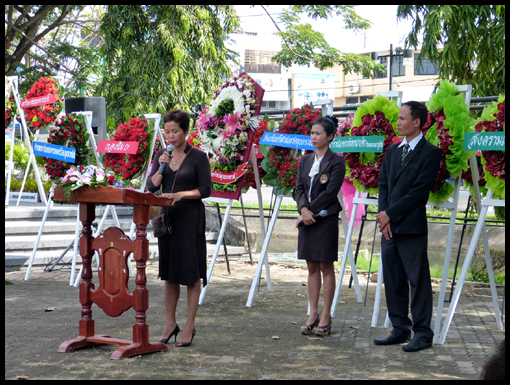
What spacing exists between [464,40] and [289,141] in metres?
3.97

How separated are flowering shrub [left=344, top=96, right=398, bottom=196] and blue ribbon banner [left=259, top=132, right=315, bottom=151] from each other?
0.57 meters

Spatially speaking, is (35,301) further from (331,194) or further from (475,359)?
(475,359)

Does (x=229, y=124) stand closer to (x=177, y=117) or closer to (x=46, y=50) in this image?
(x=177, y=117)

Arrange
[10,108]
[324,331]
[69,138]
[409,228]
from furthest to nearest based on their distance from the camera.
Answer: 1. [10,108]
2. [69,138]
3. [324,331]
4. [409,228]

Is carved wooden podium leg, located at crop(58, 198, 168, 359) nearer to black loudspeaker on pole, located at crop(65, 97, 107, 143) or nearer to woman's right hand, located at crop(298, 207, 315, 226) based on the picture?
woman's right hand, located at crop(298, 207, 315, 226)

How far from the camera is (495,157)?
16.6 ft

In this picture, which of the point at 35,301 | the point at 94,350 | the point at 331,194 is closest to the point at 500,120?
the point at 331,194

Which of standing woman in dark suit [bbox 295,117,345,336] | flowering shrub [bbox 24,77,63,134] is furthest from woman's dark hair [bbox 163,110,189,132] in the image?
flowering shrub [bbox 24,77,63,134]

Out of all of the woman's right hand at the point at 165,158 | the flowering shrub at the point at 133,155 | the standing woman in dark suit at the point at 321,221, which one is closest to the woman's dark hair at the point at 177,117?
the woman's right hand at the point at 165,158

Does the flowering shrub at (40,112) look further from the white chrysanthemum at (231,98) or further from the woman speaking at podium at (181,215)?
the woman speaking at podium at (181,215)

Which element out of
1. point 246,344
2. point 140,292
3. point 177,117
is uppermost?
point 177,117

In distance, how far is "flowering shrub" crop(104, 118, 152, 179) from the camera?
7906 mm

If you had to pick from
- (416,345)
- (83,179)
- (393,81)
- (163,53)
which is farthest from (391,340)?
(393,81)

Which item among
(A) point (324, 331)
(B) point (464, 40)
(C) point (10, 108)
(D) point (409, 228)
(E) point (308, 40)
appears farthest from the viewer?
(E) point (308, 40)
